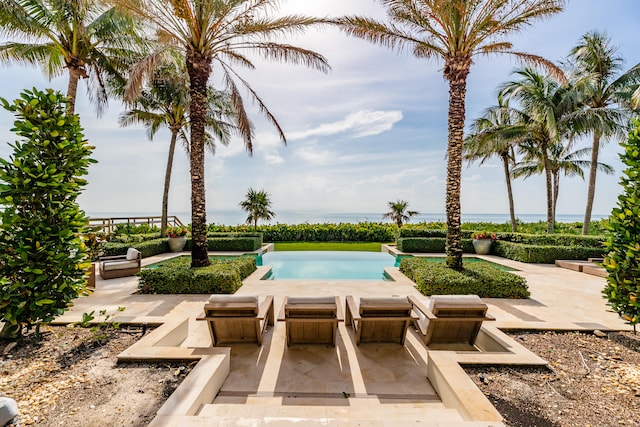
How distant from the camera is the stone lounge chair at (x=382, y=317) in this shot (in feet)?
13.3

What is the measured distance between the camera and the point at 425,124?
20516mm

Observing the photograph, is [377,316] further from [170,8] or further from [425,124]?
[425,124]

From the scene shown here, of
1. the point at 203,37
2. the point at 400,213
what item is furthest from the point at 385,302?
the point at 400,213

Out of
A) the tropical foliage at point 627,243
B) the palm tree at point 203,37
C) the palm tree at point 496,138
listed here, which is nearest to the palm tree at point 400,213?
the palm tree at point 496,138

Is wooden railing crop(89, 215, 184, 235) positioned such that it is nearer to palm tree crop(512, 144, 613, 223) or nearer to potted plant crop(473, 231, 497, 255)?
potted plant crop(473, 231, 497, 255)

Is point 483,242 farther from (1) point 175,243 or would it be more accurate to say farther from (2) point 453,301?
(1) point 175,243

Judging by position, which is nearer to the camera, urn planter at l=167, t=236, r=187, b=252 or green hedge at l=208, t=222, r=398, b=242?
urn planter at l=167, t=236, r=187, b=252

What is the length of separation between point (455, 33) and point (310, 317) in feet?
25.4

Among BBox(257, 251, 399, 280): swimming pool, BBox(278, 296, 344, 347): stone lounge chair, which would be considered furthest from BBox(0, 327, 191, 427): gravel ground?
BBox(257, 251, 399, 280): swimming pool

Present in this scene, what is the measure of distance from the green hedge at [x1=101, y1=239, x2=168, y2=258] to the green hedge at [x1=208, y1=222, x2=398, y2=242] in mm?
4500

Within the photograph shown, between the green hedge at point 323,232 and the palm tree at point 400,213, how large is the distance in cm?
210

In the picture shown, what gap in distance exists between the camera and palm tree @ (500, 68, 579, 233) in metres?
13.9

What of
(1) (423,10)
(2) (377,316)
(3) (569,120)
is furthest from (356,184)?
(2) (377,316)

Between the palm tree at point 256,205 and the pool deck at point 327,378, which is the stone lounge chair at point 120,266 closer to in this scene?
the pool deck at point 327,378
